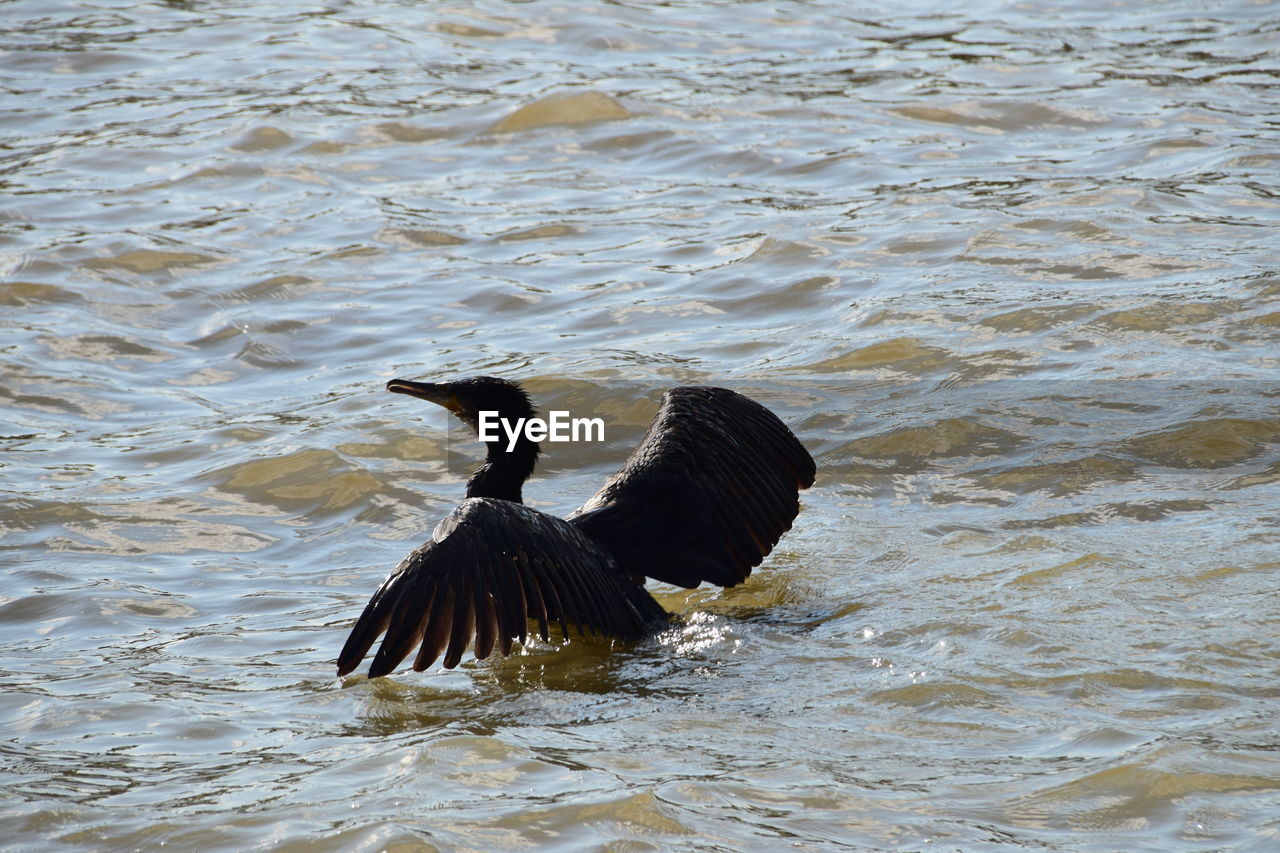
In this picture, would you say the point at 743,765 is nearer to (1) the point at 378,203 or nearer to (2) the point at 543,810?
(2) the point at 543,810

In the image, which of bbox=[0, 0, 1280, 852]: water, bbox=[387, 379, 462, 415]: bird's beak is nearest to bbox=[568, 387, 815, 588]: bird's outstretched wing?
bbox=[0, 0, 1280, 852]: water

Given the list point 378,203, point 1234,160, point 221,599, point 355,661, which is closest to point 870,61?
point 1234,160

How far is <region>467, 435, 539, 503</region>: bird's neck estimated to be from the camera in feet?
20.9

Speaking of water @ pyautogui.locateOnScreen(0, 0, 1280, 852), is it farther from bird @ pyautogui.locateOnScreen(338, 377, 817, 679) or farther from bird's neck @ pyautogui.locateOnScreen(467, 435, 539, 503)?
bird's neck @ pyautogui.locateOnScreen(467, 435, 539, 503)

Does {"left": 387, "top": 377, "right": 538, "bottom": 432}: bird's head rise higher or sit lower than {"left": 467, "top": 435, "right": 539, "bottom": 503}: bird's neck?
higher

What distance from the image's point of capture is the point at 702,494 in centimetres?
633

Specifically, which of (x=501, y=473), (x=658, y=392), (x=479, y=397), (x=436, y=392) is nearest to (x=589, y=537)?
(x=501, y=473)

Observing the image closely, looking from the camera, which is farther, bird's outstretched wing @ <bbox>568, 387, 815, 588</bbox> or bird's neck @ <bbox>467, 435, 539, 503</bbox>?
bird's neck @ <bbox>467, 435, 539, 503</bbox>

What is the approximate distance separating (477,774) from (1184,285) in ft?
19.1

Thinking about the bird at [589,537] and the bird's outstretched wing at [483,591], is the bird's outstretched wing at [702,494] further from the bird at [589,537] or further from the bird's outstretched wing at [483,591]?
the bird's outstretched wing at [483,591]

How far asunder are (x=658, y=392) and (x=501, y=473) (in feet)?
7.20

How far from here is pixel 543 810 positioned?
4469 millimetres

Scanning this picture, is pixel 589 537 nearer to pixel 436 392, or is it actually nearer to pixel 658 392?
pixel 436 392

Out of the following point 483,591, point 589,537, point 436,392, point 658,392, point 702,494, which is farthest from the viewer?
point 658,392
